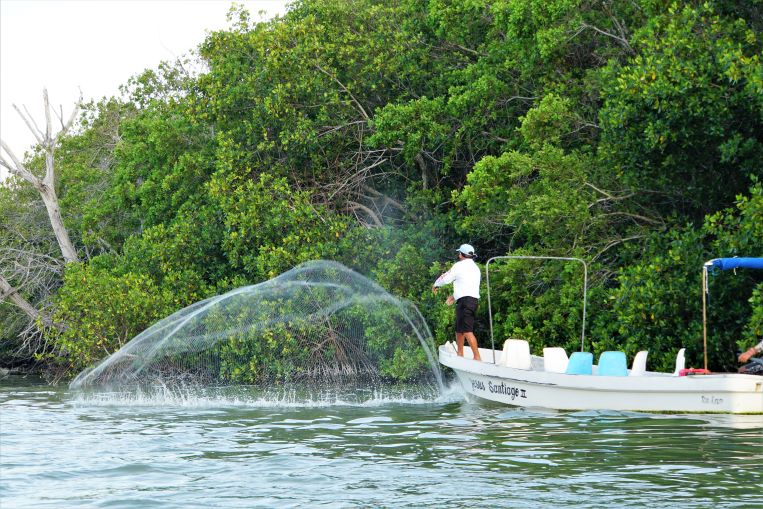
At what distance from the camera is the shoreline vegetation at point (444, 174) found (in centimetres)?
1834

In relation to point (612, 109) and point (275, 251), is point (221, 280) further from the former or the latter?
point (612, 109)

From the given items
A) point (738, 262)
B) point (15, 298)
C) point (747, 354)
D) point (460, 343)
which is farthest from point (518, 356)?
point (15, 298)

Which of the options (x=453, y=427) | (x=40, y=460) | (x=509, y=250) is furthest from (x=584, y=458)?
(x=509, y=250)

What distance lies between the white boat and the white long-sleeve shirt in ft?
3.70

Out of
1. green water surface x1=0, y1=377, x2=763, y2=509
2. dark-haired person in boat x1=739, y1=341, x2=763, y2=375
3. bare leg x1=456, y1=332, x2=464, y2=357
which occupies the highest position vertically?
bare leg x1=456, y1=332, x2=464, y2=357

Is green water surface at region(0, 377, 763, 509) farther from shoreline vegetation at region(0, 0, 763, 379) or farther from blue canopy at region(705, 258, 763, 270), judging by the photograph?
shoreline vegetation at region(0, 0, 763, 379)

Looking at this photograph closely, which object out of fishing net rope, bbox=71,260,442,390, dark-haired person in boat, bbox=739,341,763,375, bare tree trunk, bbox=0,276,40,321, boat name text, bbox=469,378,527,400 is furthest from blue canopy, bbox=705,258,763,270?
bare tree trunk, bbox=0,276,40,321

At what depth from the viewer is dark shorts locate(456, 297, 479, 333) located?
17.9 meters

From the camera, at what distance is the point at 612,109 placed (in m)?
18.8

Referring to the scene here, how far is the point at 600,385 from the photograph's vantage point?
610 inches

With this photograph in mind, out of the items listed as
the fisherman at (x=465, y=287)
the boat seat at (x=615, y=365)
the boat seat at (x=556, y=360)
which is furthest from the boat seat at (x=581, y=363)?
the fisherman at (x=465, y=287)

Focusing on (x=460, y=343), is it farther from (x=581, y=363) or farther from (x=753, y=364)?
(x=753, y=364)

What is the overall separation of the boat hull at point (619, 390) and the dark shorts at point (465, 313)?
0.55m

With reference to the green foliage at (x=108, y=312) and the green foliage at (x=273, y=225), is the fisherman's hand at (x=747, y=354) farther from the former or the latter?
the green foliage at (x=108, y=312)
